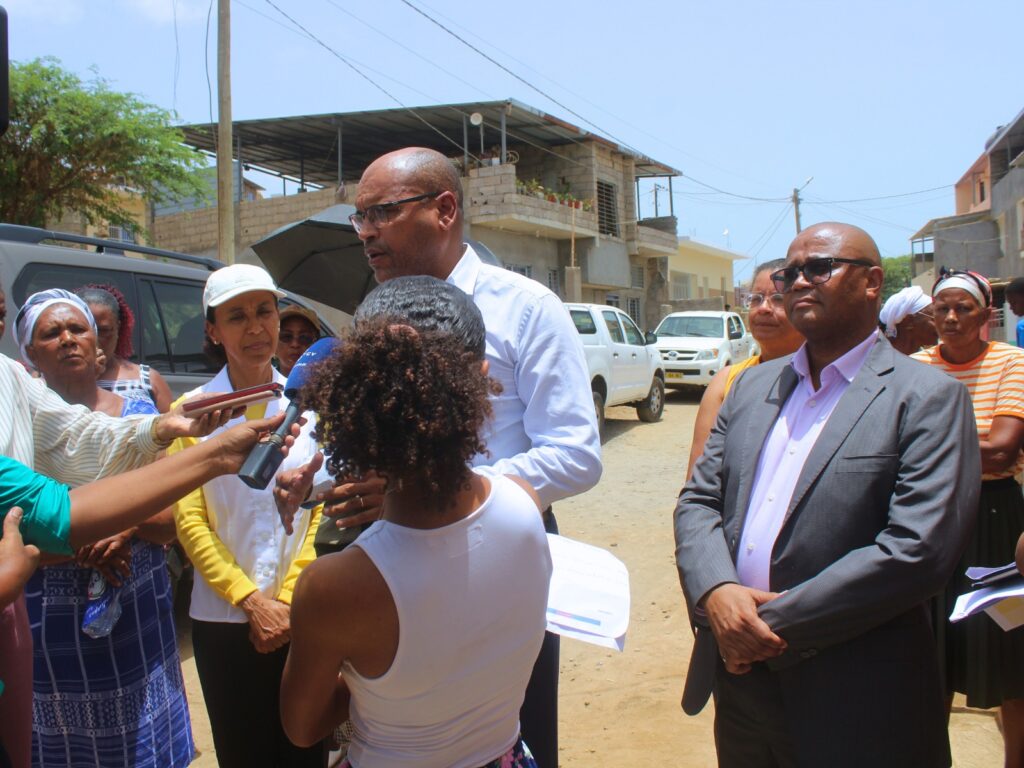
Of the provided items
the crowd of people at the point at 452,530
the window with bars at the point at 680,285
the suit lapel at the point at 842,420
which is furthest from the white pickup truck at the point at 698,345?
the window with bars at the point at 680,285

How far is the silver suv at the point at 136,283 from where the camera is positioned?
4211 mm

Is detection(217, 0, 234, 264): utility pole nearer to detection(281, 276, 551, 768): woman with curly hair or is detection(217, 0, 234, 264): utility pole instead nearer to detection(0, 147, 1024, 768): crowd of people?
detection(0, 147, 1024, 768): crowd of people

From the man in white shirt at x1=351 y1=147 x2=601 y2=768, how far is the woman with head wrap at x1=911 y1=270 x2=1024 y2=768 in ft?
5.33

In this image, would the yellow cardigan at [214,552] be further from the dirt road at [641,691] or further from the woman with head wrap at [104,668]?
the dirt road at [641,691]

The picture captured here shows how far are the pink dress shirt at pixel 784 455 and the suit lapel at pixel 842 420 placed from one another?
0.04 metres

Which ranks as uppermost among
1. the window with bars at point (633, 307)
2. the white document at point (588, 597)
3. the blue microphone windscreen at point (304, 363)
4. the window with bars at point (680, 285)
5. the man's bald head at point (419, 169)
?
the window with bars at point (680, 285)

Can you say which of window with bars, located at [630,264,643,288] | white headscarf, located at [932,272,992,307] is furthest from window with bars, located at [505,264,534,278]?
white headscarf, located at [932,272,992,307]

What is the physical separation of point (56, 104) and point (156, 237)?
792cm

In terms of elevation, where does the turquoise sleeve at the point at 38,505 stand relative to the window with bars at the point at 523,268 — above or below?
below

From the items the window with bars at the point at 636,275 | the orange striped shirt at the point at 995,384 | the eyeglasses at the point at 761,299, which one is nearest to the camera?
the orange striped shirt at the point at 995,384

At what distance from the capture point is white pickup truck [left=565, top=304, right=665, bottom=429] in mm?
11570

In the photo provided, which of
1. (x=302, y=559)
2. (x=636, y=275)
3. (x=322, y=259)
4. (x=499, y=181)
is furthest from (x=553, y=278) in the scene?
(x=302, y=559)

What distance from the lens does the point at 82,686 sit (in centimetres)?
261

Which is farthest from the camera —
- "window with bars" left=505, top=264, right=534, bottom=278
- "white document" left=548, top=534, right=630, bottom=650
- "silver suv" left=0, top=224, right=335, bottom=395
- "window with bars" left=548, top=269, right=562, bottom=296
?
"window with bars" left=548, top=269, right=562, bottom=296
